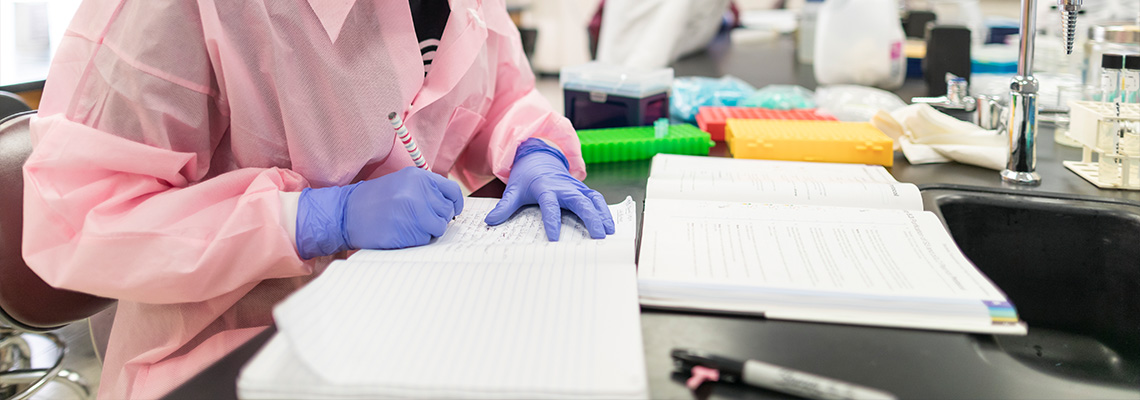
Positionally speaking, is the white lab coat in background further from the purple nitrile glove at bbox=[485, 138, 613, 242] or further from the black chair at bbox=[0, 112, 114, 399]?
the black chair at bbox=[0, 112, 114, 399]

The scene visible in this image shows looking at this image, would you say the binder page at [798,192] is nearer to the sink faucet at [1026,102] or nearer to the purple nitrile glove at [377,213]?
the sink faucet at [1026,102]

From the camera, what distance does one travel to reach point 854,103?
1633 millimetres

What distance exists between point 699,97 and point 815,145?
0.47 metres

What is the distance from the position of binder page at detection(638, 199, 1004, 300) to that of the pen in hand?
0.14 metres

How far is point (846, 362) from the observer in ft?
2.00

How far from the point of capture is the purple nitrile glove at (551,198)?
0.88 meters

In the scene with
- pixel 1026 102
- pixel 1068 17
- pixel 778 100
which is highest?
pixel 1068 17

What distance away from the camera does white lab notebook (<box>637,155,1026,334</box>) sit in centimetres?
67

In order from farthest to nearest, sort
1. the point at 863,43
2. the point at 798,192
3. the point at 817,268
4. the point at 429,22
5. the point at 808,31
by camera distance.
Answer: the point at 808,31 < the point at 863,43 < the point at 429,22 < the point at 798,192 < the point at 817,268

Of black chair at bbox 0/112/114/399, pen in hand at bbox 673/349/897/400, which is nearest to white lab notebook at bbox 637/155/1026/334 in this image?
pen in hand at bbox 673/349/897/400

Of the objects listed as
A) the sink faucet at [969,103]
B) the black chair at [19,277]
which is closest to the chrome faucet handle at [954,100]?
the sink faucet at [969,103]

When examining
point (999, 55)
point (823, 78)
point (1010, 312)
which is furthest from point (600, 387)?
point (999, 55)

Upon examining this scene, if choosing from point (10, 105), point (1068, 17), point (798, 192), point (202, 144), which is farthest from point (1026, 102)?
point (10, 105)

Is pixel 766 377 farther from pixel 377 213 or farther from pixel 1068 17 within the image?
pixel 1068 17
